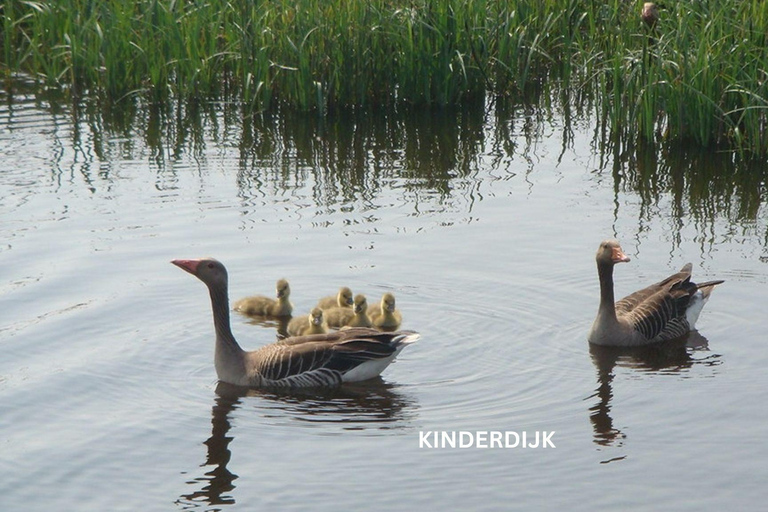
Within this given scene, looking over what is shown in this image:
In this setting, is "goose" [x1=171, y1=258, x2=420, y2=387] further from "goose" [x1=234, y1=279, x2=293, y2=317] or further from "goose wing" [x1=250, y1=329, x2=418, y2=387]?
"goose" [x1=234, y1=279, x2=293, y2=317]

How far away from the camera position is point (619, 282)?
39.7ft

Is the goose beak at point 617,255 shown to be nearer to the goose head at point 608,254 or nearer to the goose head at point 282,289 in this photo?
the goose head at point 608,254

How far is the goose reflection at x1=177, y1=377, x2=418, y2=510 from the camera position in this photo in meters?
8.33

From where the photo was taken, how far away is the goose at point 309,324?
10.7 metres

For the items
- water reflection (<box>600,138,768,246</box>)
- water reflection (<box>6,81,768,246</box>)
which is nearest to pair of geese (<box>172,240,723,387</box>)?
water reflection (<box>600,138,768,246</box>)

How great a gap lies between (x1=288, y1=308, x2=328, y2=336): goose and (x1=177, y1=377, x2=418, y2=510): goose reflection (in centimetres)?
95

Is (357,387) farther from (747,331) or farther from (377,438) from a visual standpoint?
(747,331)

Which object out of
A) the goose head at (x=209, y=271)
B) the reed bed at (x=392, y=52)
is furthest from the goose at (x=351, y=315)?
the reed bed at (x=392, y=52)

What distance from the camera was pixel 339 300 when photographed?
36.9ft

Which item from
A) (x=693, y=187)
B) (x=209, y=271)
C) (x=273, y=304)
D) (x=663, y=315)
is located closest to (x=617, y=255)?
(x=663, y=315)

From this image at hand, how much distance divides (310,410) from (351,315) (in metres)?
1.89

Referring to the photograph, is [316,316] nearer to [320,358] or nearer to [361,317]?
[361,317]

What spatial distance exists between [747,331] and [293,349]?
3.88 metres

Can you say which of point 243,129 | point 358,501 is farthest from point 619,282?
point 243,129
